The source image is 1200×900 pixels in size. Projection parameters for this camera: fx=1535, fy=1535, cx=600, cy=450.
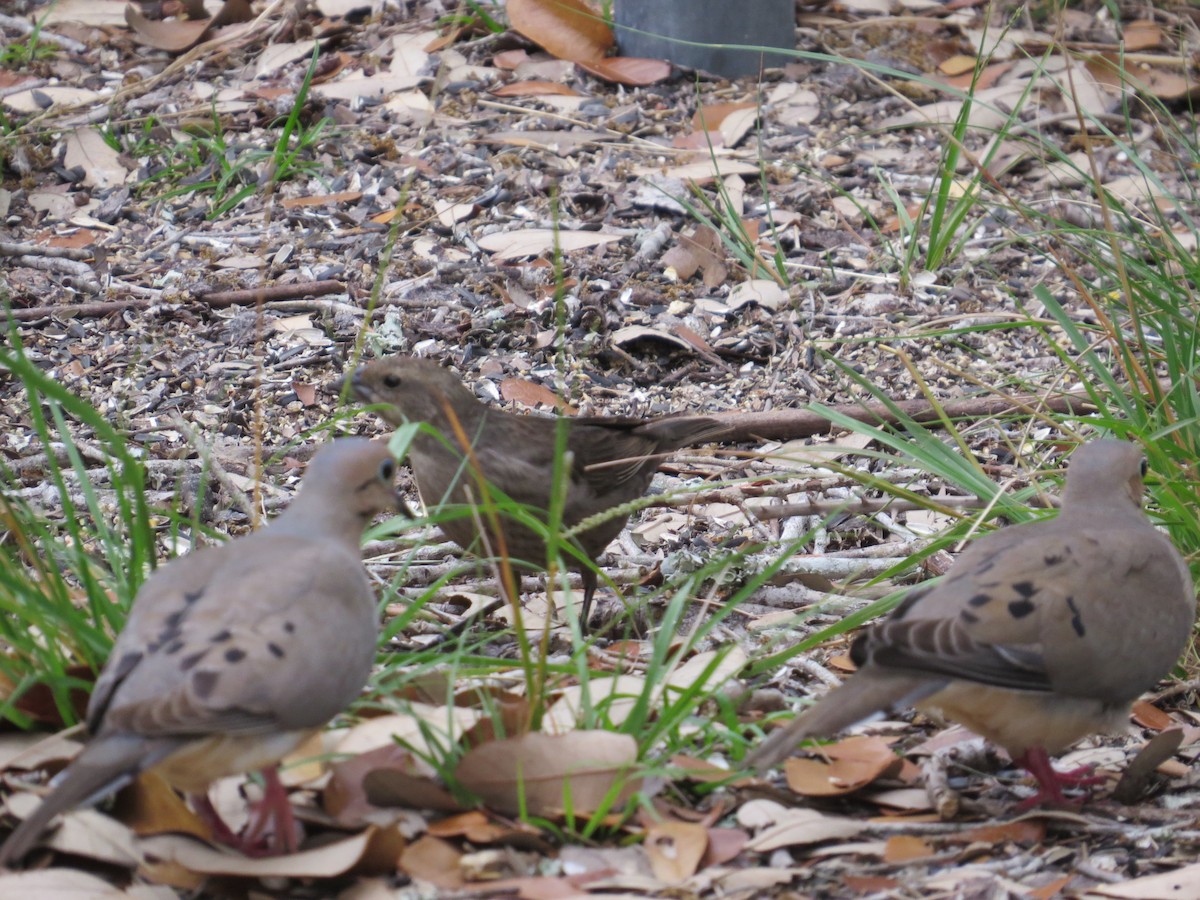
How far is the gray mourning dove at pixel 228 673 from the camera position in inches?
104

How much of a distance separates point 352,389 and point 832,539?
169 cm

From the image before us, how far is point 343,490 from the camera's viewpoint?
10.8ft

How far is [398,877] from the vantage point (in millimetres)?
2996

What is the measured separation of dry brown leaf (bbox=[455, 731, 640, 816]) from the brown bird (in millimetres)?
1719

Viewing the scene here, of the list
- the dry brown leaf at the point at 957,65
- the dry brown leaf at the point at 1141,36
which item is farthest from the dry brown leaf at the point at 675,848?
the dry brown leaf at the point at 1141,36

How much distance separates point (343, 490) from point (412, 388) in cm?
181

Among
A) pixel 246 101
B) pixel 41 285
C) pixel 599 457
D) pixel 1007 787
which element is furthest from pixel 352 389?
pixel 246 101

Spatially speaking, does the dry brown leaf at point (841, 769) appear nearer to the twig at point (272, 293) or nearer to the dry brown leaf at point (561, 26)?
the twig at point (272, 293)

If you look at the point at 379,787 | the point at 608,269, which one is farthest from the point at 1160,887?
the point at 608,269

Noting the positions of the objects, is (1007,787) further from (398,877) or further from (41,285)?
(41,285)

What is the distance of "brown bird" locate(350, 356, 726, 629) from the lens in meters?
4.91

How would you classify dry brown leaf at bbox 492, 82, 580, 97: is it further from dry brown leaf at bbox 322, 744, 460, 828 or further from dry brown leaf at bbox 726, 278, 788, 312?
dry brown leaf at bbox 322, 744, 460, 828

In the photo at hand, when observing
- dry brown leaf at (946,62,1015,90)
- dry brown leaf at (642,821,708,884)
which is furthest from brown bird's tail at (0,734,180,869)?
dry brown leaf at (946,62,1015,90)

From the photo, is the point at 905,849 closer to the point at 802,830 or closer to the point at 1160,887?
the point at 802,830
